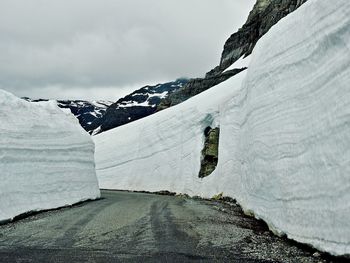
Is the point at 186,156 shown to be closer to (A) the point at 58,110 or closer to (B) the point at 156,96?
(A) the point at 58,110

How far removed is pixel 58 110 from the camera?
56.0 ft

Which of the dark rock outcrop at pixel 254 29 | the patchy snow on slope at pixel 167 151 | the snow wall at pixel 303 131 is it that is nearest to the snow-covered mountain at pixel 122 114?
the dark rock outcrop at pixel 254 29

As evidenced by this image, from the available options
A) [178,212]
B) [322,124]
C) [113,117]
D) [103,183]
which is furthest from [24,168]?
[113,117]

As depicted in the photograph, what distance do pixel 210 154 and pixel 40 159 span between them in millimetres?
10259

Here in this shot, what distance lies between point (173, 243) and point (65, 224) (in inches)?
136

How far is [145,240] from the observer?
7426 mm

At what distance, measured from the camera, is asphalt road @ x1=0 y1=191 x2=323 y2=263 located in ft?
20.4

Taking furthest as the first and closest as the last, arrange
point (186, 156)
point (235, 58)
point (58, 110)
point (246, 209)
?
point (235, 58), point (186, 156), point (58, 110), point (246, 209)

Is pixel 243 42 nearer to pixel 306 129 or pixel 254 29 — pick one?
pixel 254 29

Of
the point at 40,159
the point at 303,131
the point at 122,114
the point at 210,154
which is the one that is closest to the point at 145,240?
the point at 303,131

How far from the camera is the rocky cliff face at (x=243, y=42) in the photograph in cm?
4512

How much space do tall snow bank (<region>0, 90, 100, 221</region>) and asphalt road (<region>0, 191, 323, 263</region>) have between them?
1.66 meters

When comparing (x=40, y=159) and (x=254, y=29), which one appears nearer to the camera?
(x=40, y=159)

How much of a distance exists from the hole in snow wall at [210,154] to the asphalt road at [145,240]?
10575mm
